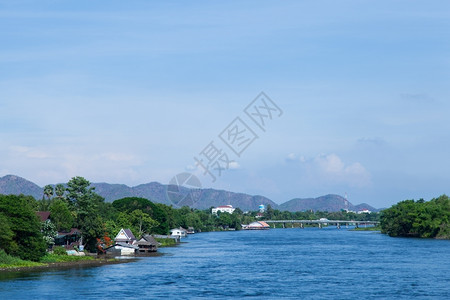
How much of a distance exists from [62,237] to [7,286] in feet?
81.9

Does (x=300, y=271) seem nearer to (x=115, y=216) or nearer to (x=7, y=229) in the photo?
(x=7, y=229)

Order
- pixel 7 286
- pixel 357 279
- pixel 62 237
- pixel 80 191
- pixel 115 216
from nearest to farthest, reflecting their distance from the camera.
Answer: pixel 7 286 < pixel 357 279 < pixel 62 237 < pixel 80 191 < pixel 115 216

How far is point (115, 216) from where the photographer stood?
359ft

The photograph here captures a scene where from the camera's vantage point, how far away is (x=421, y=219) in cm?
12938

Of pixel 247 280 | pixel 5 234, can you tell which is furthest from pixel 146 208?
pixel 247 280

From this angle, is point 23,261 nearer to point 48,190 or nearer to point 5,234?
point 5,234

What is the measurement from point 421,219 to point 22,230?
94630 millimetres

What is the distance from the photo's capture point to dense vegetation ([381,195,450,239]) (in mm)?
125438

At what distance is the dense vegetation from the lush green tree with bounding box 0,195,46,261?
295 ft

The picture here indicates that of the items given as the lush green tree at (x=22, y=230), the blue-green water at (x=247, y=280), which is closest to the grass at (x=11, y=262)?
the lush green tree at (x=22, y=230)

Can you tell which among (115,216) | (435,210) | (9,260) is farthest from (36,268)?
(435,210)

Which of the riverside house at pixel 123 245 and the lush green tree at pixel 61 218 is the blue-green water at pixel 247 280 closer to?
the riverside house at pixel 123 245

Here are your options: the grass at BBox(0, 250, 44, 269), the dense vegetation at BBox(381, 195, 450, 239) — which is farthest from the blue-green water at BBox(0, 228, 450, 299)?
the dense vegetation at BBox(381, 195, 450, 239)

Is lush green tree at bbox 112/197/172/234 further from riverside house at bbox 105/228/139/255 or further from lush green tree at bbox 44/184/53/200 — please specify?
riverside house at bbox 105/228/139/255
